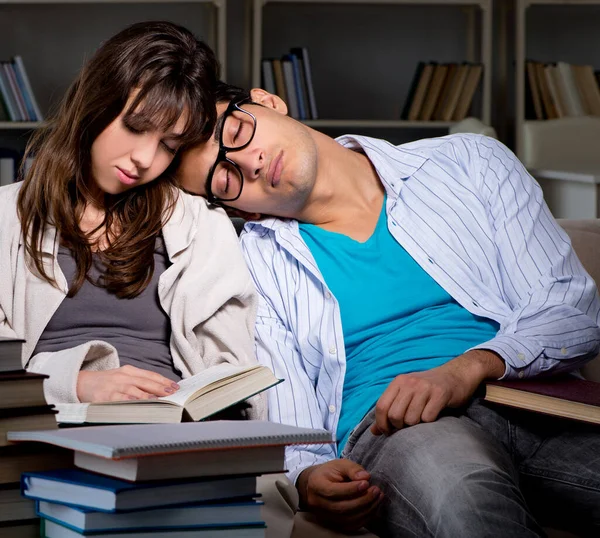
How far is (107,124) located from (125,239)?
21cm

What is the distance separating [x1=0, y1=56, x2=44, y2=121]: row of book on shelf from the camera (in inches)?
157

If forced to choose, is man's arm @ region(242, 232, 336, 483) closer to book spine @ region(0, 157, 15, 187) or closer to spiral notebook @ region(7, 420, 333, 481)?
spiral notebook @ region(7, 420, 333, 481)

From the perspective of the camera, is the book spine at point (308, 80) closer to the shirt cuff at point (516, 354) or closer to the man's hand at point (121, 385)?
the shirt cuff at point (516, 354)

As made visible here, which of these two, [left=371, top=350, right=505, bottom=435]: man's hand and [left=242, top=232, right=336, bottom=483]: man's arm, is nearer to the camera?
[left=371, top=350, right=505, bottom=435]: man's hand

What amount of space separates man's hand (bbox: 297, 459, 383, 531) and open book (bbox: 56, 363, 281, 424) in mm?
217

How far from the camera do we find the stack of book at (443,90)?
4.21 meters

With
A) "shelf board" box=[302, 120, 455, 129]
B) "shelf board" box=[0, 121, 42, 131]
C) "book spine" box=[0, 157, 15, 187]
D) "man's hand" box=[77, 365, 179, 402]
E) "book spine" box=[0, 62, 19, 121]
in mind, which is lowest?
"book spine" box=[0, 157, 15, 187]

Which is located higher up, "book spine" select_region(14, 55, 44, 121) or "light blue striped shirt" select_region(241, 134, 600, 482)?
"light blue striped shirt" select_region(241, 134, 600, 482)

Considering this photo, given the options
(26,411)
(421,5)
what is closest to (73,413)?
(26,411)

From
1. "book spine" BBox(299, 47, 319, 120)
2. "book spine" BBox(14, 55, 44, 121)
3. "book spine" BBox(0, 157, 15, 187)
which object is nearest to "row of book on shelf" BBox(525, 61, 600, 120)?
"book spine" BBox(299, 47, 319, 120)

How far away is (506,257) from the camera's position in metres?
1.64

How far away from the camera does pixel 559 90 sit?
4281mm

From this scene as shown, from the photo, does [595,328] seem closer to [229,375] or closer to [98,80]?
[229,375]

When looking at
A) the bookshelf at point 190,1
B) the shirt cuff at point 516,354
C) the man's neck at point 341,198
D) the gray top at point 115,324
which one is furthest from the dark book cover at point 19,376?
the bookshelf at point 190,1
